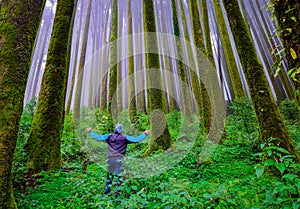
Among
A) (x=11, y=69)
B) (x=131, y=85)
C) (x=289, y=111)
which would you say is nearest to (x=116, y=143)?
(x=11, y=69)

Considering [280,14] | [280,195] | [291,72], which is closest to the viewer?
[291,72]

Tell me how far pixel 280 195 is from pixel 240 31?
129 inches

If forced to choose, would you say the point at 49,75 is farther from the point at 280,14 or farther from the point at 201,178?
the point at 280,14

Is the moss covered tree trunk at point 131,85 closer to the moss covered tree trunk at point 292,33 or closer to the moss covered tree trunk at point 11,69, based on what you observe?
the moss covered tree trunk at point 11,69

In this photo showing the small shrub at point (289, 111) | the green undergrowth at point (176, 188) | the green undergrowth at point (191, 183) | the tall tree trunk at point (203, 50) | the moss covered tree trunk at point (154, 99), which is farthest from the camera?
the small shrub at point (289, 111)

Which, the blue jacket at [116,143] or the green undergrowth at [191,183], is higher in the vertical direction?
the blue jacket at [116,143]

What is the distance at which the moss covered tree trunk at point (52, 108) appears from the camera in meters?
4.31

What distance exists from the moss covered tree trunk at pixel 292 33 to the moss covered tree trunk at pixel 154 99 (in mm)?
4331

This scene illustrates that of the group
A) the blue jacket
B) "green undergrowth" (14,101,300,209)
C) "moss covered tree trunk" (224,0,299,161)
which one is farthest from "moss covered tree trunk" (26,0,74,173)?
"moss covered tree trunk" (224,0,299,161)

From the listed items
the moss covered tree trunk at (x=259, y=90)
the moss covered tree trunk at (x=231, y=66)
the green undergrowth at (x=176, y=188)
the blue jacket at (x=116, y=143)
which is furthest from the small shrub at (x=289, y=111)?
the blue jacket at (x=116, y=143)

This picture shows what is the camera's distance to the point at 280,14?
5.09ft

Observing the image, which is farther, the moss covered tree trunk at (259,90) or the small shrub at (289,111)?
the small shrub at (289,111)

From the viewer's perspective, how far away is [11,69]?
2.50 metres

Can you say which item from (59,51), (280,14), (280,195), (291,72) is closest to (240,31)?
(280,14)
